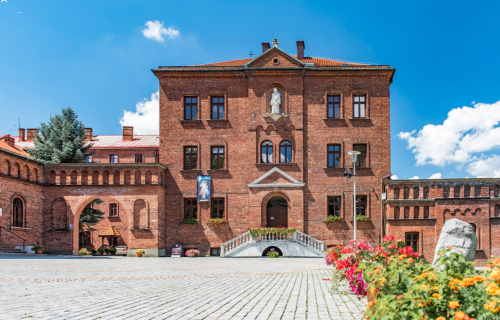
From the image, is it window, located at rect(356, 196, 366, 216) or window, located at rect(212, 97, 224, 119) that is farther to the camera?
window, located at rect(212, 97, 224, 119)

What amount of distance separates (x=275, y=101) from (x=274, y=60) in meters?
3.02

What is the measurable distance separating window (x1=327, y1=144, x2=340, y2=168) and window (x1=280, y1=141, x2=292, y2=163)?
2.76 metres

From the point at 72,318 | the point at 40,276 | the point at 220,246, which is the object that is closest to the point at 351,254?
the point at 72,318

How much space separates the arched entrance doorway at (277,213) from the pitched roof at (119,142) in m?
21.4

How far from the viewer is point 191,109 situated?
33.8m

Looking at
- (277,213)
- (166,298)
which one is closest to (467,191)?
(277,213)

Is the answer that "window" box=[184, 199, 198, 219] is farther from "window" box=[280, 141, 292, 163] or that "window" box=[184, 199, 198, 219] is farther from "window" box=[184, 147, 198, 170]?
"window" box=[280, 141, 292, 163]

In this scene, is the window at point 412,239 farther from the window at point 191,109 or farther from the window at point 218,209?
the window at point 191,109

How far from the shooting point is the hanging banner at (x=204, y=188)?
32594mm

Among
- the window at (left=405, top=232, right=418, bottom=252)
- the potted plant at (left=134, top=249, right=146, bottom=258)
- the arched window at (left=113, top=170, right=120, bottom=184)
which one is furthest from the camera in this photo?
the arched window at (left=113, top=170, right=120, bottom=184)

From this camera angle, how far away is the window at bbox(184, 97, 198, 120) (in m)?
33.8

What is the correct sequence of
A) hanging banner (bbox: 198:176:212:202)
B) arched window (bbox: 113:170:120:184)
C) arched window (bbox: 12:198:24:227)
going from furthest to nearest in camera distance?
1. hanging banner (bbox: 198:176:212:202)
2. arched window (bbox: 113:170:120:184)
3. arched window (bbox: 12:198:24:227)

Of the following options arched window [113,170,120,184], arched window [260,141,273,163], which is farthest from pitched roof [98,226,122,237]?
arched window [260,141,273,163]

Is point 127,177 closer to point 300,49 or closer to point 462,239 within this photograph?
point 300,49
